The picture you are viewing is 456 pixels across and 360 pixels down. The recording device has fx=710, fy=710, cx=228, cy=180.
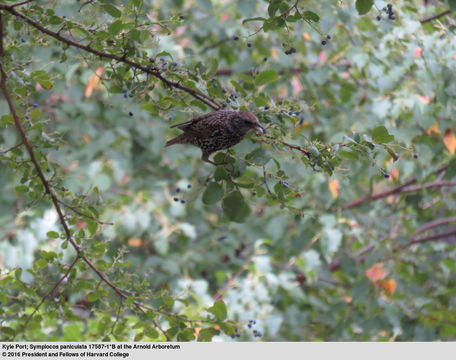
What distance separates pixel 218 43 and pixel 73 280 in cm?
284

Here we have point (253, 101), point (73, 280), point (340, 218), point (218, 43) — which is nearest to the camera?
point (253, 101)

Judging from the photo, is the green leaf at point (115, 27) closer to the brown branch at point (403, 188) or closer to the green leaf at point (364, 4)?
the green leaf at point (364, 4)

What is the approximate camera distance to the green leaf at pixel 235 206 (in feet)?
6.89

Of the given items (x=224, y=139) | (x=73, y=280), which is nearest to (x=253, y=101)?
(x=224, y=139)

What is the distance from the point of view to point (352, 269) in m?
5.02

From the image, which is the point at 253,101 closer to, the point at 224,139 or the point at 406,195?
the point at 224,139

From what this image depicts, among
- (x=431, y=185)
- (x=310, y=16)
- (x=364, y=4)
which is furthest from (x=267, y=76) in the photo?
(x=431, y=185)

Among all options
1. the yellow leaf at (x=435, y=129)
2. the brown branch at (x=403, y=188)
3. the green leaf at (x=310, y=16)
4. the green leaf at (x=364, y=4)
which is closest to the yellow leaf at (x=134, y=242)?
the brown branch at (x=403, y=188)

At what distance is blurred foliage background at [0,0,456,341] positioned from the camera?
2.33 m

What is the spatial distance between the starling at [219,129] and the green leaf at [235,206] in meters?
0.13

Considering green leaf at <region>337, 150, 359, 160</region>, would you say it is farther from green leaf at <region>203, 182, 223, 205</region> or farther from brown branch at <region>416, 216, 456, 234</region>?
brown branch at <region>416, 216, 456, 234</region>

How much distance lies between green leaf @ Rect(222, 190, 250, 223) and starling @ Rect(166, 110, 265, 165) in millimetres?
127

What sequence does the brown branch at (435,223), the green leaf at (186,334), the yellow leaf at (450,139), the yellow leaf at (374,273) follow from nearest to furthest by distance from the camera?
the green leaf at (186,334) → the yellow leaf at (450,139) → the yellow leaf at (374,273) → the brown branch at (435,223)

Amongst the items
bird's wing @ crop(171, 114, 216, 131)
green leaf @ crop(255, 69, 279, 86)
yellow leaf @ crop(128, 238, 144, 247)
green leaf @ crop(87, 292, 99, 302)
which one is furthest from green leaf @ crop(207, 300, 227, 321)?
yellow leaf @ crop(128, 238, 144, 247)
